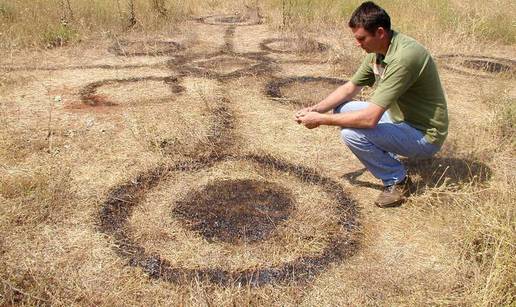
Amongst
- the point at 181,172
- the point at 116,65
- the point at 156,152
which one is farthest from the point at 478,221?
the point at 116,65

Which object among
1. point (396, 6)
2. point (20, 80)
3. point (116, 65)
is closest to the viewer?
point (20, 80)

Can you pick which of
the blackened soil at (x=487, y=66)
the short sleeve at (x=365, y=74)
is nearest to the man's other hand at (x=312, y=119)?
the short sleeve at (x=365, y=74)

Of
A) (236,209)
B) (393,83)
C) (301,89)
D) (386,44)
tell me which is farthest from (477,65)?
(236,209)

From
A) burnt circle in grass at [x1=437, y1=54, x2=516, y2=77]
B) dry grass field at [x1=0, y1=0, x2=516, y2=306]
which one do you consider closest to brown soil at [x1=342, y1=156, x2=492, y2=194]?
dry grass field at [x1=0, y1=0, x2=516, y2=306]

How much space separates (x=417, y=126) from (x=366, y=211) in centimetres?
66

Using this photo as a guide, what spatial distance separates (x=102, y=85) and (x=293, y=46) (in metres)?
3.02

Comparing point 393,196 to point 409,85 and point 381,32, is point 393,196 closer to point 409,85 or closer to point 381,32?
point 409,85

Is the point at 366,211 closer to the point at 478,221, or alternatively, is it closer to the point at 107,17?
the point at 478,221

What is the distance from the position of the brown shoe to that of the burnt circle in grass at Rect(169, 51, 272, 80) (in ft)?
9.97

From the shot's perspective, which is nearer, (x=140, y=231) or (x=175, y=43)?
(x=140, y=231)

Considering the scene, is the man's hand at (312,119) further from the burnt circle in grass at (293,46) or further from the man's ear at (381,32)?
the burnt circle in grass at (293,46)

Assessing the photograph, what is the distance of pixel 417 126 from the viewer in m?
3.09

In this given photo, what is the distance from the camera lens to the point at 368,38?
2.88 metres

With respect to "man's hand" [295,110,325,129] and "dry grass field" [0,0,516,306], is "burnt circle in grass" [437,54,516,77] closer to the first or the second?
"dry grass field" [0,0,516,306]
